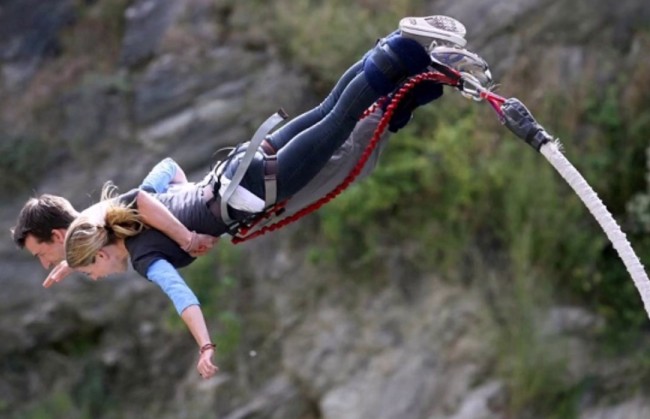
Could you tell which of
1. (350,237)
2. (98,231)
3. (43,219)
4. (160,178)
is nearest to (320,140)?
(160,178)

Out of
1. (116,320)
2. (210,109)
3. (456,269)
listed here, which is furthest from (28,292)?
(456,269)

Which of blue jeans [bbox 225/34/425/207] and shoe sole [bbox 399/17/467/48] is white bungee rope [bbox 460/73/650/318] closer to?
shoe sole [bbox 399/17/467/48]

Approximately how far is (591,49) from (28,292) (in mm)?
4974

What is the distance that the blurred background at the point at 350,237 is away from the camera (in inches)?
344

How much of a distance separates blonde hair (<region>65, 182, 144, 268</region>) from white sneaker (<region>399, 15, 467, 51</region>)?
53.1 inches

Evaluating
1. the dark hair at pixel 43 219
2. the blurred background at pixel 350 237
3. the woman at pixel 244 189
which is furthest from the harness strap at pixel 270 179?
A: the blurred background at pixel 350 237

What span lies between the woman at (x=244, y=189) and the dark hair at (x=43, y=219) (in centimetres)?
16

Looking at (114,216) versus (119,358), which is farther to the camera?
(119,358)

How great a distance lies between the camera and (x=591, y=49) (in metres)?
9.35

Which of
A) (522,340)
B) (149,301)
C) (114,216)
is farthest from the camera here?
(149,301)

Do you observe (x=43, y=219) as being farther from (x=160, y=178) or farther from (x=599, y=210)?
(x=599, y=210)

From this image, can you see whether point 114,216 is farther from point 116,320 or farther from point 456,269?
point 116,320

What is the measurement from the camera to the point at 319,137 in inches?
196

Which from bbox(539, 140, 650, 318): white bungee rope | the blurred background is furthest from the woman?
the blurred background
